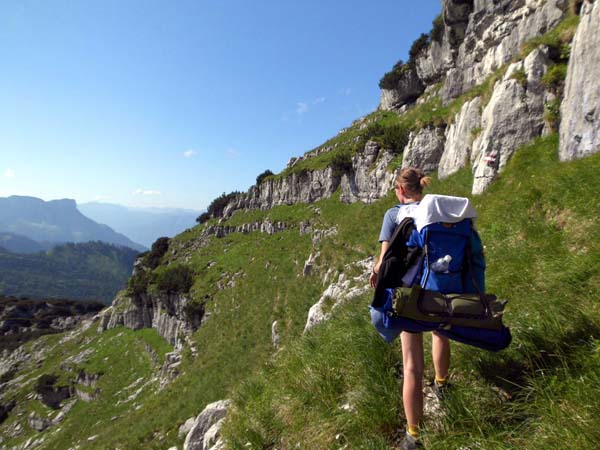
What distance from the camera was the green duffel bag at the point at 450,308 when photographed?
2697 mm

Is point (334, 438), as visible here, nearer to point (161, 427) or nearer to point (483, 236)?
point (483, 236)

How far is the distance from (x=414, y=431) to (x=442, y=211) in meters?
2.33

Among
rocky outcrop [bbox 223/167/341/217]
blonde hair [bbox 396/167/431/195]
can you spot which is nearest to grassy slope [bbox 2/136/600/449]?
blonde hair [bbox 396/167/431/195]

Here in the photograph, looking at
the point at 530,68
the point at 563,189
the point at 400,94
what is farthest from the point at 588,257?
the point at 400,94

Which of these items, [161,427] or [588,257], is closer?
[588,257]

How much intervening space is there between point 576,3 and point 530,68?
16.4ft

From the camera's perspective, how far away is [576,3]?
1415 centimetres

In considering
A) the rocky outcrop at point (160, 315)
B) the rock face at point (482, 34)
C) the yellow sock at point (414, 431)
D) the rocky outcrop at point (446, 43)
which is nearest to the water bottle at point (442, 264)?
the yellow sock at point (414, 431)

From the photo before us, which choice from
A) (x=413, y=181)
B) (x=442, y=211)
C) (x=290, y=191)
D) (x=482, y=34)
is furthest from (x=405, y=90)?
(x=442, y=211)

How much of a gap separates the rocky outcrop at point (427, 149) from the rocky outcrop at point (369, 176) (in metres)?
4.50

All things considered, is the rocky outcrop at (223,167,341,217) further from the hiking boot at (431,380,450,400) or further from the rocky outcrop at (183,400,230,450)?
the hiking boot at (431,380,450,400)

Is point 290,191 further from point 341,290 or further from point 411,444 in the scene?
point 411,444

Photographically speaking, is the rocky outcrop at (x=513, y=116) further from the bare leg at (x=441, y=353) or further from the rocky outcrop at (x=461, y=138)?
the bare leg at (x=441, y=353)

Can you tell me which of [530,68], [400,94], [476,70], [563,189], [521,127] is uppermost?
Result: [400,94]
